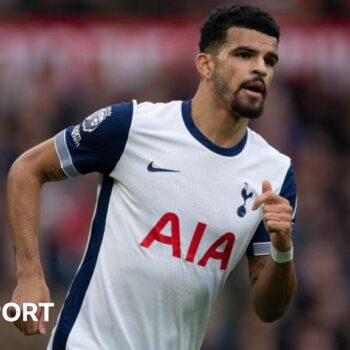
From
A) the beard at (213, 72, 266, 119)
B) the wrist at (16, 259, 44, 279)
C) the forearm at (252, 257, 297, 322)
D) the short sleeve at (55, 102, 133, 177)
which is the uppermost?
the beard at (213, 72, 266, 119)

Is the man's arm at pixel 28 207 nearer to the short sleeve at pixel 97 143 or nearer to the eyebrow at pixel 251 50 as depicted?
the short sleeve at pixel 97 143

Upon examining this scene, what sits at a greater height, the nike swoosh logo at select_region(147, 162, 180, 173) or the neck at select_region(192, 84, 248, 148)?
the neck at select_region(192, 84, 248, 148)

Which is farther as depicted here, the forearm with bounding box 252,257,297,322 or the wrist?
the forearm with bounding box 252,257,297,322

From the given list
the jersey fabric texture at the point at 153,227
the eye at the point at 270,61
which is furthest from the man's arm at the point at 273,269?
the eye at the point at 270,61

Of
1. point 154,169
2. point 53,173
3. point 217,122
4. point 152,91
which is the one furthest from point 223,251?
point 152,91

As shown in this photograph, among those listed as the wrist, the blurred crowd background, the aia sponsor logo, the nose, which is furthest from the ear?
the blurred crowd background

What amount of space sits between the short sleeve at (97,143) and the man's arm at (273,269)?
758mm

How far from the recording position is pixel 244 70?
278 inches

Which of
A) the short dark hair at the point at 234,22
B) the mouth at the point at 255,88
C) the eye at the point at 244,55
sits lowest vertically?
the mouth at the point at 255,88

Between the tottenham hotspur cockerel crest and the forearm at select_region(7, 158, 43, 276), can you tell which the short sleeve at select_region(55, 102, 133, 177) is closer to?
the tottenham hotspur cockerel crest

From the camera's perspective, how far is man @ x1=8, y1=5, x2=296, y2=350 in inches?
272

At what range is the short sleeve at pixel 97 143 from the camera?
6977 mm

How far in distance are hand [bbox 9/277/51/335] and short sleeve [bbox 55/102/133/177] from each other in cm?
60

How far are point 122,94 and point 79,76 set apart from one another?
0.43 m
